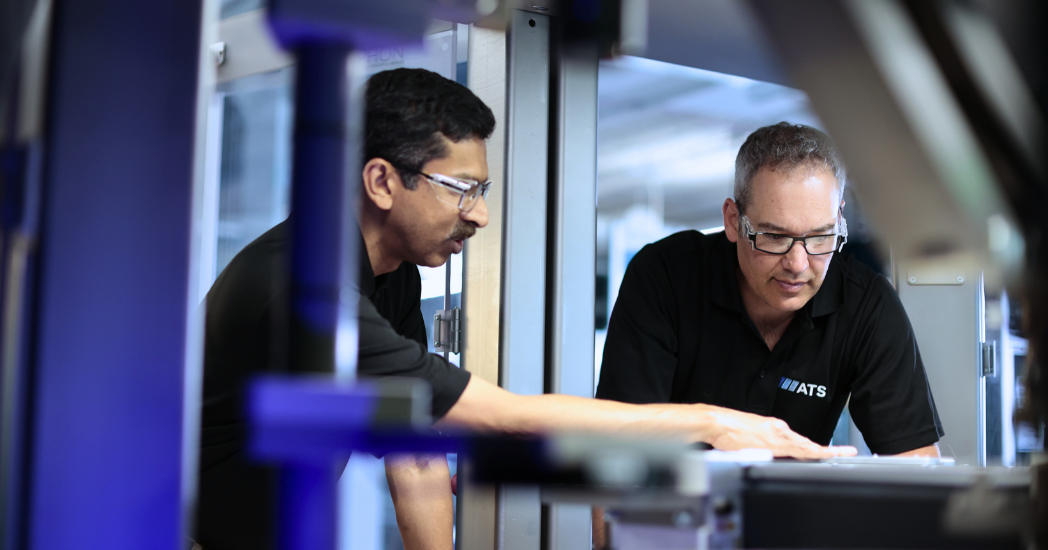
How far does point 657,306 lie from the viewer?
196cm

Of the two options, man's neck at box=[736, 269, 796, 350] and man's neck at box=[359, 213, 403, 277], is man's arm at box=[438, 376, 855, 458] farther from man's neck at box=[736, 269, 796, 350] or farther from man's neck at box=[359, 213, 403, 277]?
man's neck at box=[736, 269, 796, 350]

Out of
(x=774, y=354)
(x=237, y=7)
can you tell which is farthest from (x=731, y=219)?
(x=237, y=7)

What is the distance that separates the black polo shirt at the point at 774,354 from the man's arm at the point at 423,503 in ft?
1.51

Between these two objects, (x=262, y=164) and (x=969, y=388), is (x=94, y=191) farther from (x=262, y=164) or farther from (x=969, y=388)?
(x=262, y=164)

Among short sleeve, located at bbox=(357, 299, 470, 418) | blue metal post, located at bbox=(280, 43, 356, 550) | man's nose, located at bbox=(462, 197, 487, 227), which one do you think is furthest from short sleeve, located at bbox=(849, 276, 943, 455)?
blue metal post, located at bbox=(280, 43, 356, 550)

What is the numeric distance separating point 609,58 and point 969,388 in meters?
1.97

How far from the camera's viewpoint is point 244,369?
1.35 m

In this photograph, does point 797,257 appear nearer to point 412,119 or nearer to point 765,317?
point 765,317

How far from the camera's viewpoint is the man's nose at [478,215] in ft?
5.93

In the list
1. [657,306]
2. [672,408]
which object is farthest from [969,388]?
[672,408]

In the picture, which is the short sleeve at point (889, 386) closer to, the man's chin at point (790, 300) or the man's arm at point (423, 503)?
the man's chin at point (790, 300)

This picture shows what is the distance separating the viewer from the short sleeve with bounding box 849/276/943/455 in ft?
6.05

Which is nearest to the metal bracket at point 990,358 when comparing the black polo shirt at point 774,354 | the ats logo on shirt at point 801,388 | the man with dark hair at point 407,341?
the black polo shirt at point 774,354

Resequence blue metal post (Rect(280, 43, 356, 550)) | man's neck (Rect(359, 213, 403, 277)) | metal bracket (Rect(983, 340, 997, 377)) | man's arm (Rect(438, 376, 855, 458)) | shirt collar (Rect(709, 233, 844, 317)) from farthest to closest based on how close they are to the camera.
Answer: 1. metal bracket (Rect(983, 340, 997, 377))
2. shirt collar (Rect(709, 233, 844, 317))
3. man's neck (Rect(359, 213, 403, 277))
4. man's arm (Rect(438, 376, 855, 458))
5. blue metal post (Rect(280, 43, 356, 550))
